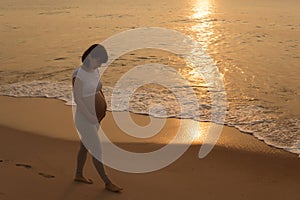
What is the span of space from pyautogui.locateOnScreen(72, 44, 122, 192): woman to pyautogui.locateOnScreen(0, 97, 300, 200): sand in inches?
18.8

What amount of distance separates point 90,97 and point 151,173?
5.08ft

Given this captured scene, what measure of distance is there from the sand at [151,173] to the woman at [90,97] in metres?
0.48

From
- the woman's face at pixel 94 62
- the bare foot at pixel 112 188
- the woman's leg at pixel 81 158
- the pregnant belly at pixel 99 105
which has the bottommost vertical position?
the bare foot at pixel 112 188

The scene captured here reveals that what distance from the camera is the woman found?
4.55 meters

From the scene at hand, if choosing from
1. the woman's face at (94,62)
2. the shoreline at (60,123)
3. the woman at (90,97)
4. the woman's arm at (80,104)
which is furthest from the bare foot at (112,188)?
the shoreline at (60,123)

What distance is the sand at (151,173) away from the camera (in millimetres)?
4969

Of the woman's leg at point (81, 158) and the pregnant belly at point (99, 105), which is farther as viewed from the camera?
the woman's leg at point (81, 158)

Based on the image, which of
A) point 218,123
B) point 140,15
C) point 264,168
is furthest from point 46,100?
point 140,15

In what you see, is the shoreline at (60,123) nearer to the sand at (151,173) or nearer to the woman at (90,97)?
the sand at (151,173)

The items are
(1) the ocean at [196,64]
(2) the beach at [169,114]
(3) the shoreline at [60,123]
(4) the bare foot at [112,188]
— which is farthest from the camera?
(1) the ocean at [196,64]

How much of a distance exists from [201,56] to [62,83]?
6344 mm

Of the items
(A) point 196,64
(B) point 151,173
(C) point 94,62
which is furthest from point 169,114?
(A) point 196,64

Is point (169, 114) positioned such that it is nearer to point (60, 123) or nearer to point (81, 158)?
point (60, 123)

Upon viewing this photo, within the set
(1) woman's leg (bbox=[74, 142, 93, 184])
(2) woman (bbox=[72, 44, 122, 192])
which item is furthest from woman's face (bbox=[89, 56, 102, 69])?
(1) woman's leg (bbox=[74, 142, 93, 184])
